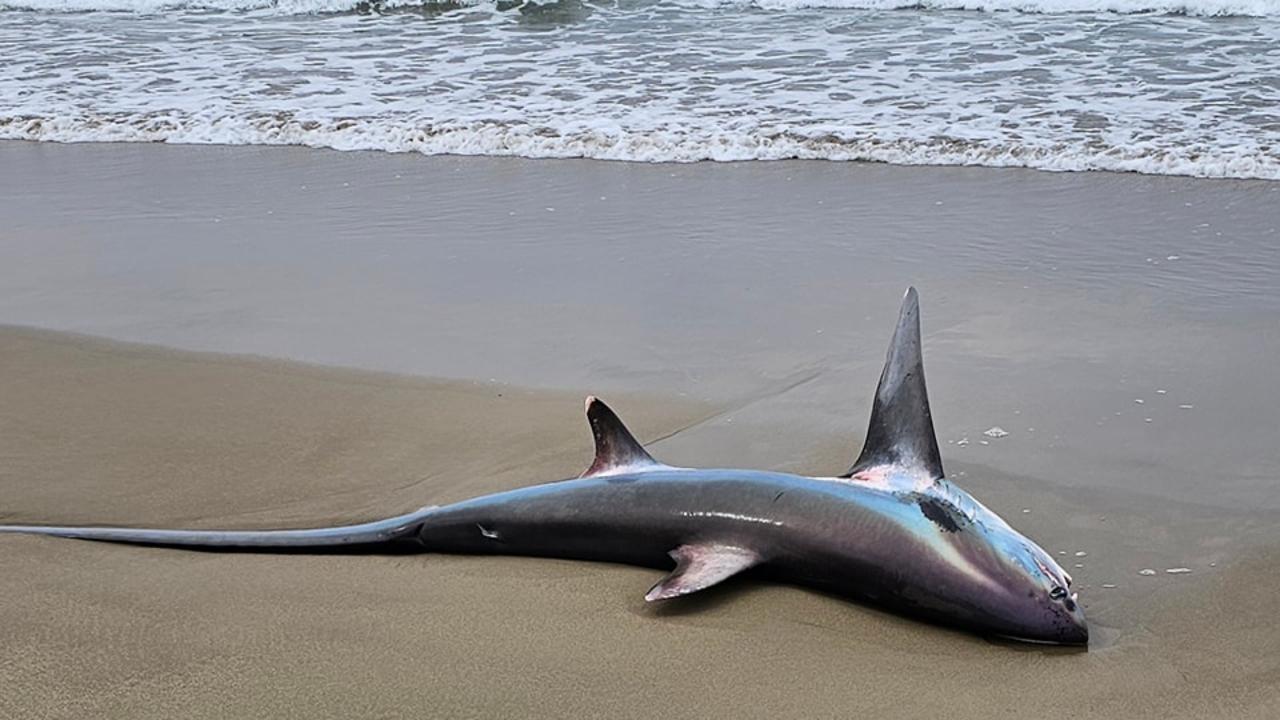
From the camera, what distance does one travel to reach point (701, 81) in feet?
36.7

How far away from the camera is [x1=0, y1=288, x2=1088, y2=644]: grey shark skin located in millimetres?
3002

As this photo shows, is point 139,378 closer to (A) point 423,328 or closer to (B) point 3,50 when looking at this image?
(A) point 423,328

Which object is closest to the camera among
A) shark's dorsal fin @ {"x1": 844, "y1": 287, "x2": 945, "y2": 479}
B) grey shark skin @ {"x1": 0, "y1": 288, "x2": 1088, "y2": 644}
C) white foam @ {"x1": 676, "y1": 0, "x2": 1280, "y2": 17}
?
grey shark skin @ {"x1": 0, "y1": 288, "x2": 1088, "y2": 644}

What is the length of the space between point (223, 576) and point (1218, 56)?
32.3ft

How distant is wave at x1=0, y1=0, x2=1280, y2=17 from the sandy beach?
6780 mm

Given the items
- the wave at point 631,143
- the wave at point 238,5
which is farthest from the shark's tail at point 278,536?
the wave at point 238,5

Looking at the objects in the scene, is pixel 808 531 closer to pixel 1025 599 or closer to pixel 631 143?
pixel 1025 599

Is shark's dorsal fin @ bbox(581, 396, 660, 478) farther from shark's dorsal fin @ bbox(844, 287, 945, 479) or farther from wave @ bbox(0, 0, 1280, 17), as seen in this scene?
wave @ bbox(0, 0, 1280, 17)

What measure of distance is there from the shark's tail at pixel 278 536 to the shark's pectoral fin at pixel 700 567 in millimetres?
684

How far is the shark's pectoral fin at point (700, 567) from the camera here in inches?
124

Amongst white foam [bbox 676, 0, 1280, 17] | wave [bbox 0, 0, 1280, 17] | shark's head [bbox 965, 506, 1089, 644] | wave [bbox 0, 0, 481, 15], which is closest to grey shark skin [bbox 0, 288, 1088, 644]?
shark's head [bbox 965, 506, 1089, 644]

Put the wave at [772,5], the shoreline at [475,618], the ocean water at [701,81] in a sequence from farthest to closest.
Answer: the wave at [772,5]
the ocean water at [701,81]
the shoreline at [475,618]

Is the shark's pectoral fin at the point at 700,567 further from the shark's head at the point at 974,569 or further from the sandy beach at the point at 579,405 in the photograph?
the shark's head at the point at 974,569

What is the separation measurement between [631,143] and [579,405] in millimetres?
4432
